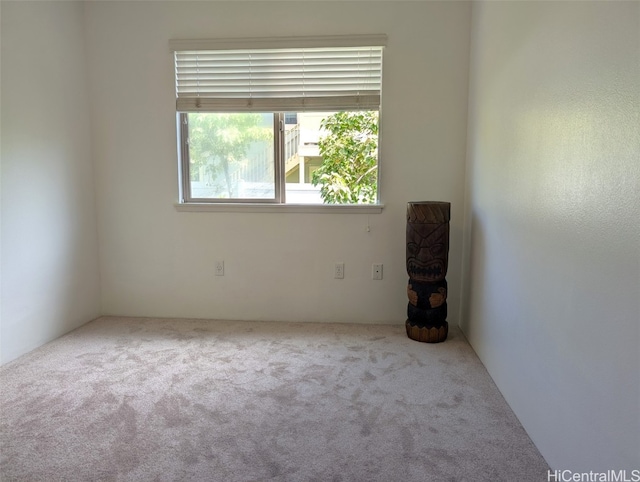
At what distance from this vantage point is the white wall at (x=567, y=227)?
1188mm

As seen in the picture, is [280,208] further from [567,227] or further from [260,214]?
[567,227]

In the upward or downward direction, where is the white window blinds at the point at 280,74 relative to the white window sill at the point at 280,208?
upward

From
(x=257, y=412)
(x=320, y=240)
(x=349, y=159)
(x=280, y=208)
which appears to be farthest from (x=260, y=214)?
(x=257, y=412)

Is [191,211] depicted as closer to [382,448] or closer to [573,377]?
[382,448]

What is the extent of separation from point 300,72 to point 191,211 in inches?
51.9

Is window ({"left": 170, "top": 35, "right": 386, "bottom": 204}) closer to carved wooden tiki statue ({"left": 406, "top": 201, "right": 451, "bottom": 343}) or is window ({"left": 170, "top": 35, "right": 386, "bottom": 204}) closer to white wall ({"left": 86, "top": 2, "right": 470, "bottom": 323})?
white wall ({"left": 86, "top": 2, "right": 470, "bottom": 323})

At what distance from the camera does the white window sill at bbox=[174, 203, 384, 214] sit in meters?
3.14

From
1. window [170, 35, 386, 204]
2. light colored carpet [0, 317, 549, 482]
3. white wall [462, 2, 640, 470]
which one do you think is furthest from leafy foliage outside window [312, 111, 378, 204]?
light colored carpet [0, 317, 549, 482]

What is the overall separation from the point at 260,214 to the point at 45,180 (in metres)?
1.45

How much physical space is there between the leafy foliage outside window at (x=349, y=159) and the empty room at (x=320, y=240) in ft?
0.05

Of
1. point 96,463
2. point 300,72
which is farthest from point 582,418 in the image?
point 300,72

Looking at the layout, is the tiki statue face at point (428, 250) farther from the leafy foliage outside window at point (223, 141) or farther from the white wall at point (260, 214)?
the leafy foliage outside window at point (223, 141)

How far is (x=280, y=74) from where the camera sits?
3.10m

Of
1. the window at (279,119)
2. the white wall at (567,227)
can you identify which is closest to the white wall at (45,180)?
the window at (279,119)
